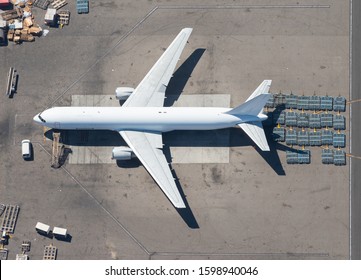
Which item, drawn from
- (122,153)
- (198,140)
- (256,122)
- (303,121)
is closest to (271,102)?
(256,122)

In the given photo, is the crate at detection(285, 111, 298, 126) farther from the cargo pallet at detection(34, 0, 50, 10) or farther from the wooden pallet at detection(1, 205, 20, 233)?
the wooden pallet at detection(1, 205, 20, 233)

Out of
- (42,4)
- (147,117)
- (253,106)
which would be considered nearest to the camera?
(253,106)

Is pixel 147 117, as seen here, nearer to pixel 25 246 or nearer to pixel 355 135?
pixel 25 246

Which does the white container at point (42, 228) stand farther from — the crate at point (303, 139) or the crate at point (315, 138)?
the crate at point (315, 138)

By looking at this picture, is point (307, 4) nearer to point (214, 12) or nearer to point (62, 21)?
point (214, 12)

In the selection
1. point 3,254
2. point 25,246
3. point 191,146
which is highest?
point 191,146

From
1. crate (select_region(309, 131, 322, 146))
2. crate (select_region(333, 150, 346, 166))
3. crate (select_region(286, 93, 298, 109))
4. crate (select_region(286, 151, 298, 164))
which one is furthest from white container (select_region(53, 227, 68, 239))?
crate (select_region(333, 150, 346, 166))
